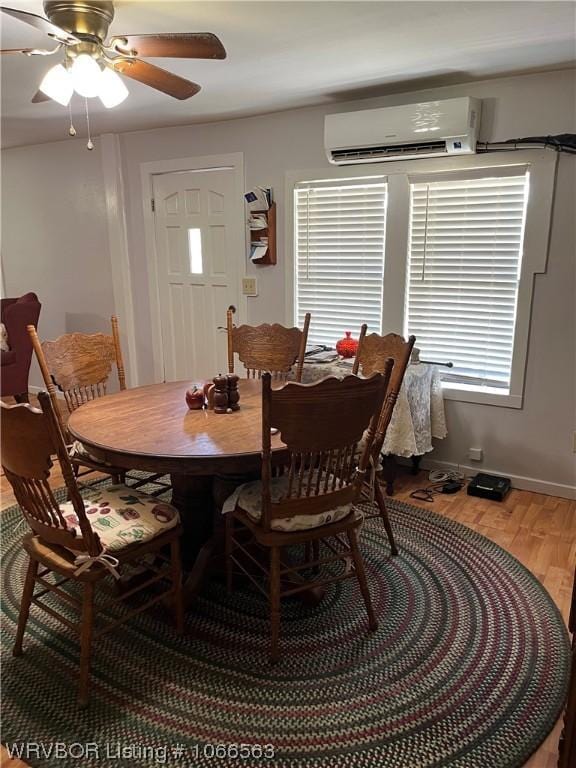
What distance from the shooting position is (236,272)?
13.2 ft

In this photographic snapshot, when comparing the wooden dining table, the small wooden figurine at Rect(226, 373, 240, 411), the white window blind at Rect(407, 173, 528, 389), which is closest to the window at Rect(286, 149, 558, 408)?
the white window blind at Rect(407, 173, 528, 389)

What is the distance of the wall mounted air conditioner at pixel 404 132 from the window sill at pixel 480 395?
1.35m

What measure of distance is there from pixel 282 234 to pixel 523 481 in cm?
225

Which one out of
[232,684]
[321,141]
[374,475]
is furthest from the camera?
[321,141]

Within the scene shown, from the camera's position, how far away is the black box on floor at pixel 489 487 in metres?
3.08

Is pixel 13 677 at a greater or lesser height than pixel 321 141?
lesser

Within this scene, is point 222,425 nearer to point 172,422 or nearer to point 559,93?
point 172,422

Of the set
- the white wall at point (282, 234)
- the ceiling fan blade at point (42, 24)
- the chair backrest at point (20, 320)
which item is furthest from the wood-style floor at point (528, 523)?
the ceiling fan blade at point (42, 24)

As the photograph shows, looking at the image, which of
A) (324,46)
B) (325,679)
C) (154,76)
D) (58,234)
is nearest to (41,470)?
(325,679)

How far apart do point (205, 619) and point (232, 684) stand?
349 mm

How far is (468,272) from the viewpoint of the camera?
10.4ft

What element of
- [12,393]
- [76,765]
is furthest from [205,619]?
[12,393]

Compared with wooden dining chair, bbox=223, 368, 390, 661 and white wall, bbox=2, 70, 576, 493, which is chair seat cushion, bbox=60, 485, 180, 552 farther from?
white wall, bbox=2, 70, 576, 493

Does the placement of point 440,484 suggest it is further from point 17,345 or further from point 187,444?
point 17,345
